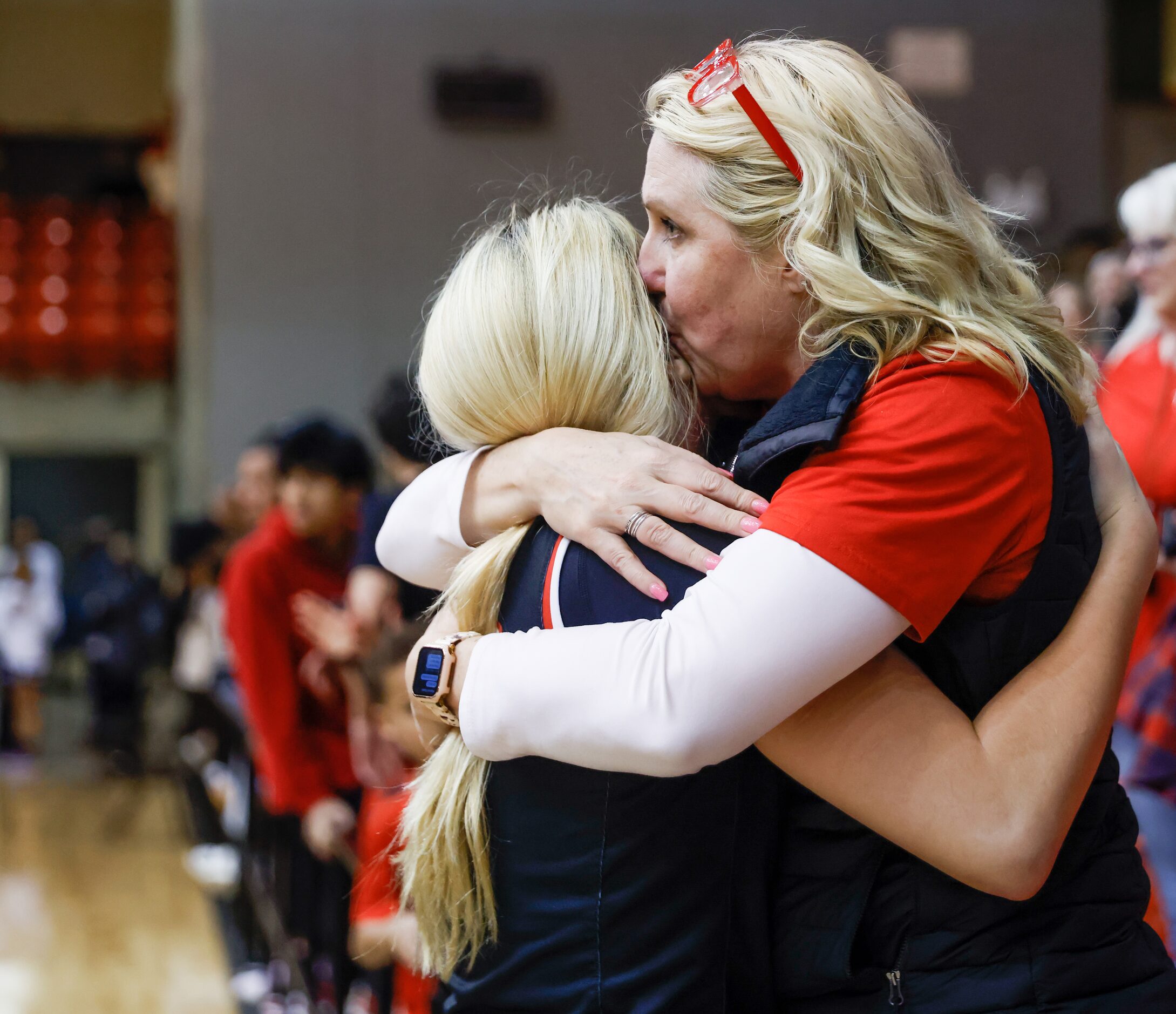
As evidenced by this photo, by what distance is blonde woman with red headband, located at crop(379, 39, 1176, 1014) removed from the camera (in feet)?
2.99

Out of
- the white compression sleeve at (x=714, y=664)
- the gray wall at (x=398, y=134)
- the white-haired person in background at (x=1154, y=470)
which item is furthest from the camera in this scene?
the gray wall at (x=398, y=134)

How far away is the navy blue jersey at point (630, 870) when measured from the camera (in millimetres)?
1025

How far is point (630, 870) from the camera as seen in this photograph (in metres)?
1.02

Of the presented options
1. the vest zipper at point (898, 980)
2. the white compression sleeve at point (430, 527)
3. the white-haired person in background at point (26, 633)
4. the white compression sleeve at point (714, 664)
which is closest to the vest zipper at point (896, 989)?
the vest zipper at point (898, 980)

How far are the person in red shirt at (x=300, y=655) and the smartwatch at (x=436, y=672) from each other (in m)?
2.25

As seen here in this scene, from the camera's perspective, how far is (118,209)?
1300 centimetres

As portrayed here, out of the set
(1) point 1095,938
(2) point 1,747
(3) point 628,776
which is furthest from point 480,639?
(2) point 1,747

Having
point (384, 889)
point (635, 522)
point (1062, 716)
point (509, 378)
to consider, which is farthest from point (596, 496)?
point (384, 889)

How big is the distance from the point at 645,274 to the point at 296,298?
22.4 ft

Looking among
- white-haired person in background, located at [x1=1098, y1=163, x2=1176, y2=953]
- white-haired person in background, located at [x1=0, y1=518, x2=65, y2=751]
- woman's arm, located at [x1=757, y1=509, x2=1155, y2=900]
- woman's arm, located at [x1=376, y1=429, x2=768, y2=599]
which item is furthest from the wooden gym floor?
woman's arm, located at [x1=757, y1=509, x2=1155, y2=900]

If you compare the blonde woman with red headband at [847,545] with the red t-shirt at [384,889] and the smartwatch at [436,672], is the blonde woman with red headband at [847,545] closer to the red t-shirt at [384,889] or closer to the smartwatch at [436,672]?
the smartwatch at [436,672]

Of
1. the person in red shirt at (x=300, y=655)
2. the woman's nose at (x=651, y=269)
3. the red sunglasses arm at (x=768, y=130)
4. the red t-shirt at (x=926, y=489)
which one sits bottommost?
the person in red shirt at (x=300, y=655)

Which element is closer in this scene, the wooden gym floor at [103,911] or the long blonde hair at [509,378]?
the long blonde hair at [509,378]

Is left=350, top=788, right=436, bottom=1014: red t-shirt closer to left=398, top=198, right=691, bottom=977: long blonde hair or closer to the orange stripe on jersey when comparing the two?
left=398, top=198, right=691, bottom=977: long blonde hair
